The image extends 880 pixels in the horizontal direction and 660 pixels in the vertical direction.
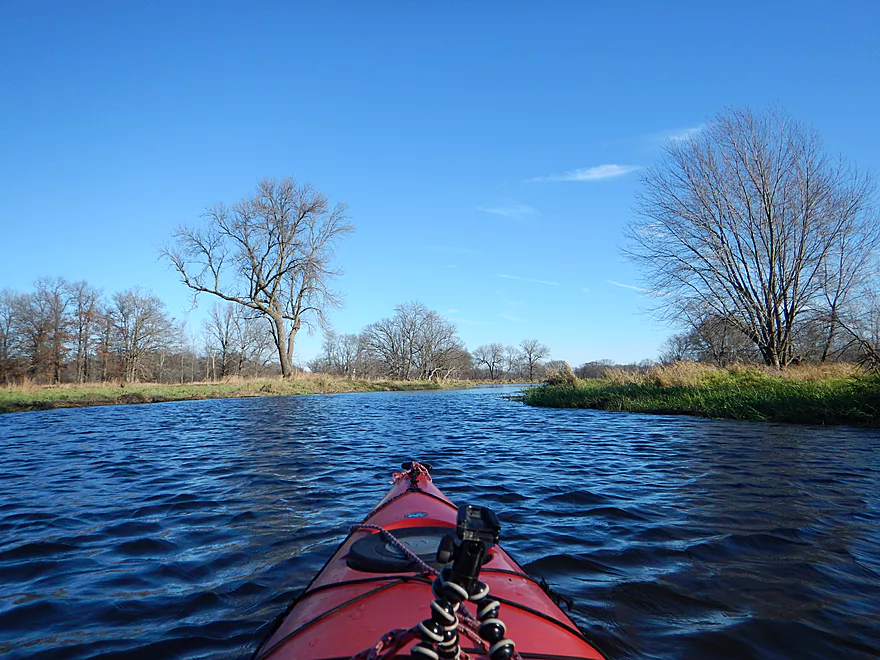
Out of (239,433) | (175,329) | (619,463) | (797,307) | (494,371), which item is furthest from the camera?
(494,371)

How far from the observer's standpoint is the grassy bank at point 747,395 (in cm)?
934

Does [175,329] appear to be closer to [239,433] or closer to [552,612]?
[239,433]

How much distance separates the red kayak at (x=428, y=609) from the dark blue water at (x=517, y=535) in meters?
0.88

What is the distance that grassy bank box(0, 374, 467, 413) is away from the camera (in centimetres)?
1859

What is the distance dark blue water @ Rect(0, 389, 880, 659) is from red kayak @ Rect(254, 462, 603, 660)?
34.4 inches

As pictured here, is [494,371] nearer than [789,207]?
No

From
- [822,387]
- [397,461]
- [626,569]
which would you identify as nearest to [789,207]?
[822,387]

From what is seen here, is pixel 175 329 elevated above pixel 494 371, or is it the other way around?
pixel 175 329

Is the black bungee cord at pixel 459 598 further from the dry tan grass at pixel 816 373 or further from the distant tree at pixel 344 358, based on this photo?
the distant tree at pixel 344 358

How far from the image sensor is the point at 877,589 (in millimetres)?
2850

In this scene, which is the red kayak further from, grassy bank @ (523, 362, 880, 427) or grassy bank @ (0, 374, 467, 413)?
grassy bank @ (0, 374, 467, 413)

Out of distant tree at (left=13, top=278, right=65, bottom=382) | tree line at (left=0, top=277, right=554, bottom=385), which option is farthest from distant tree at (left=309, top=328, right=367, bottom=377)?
distant tree at (left=13, top=278, right=65, bottom=382)

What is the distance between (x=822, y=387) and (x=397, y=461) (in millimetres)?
9929

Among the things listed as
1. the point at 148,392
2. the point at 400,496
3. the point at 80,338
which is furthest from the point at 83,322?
the point at 400,496
